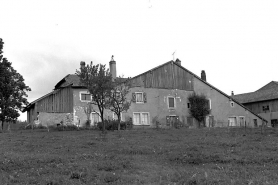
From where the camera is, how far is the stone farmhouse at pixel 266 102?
53.2 meters

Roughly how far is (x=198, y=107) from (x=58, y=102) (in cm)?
1966

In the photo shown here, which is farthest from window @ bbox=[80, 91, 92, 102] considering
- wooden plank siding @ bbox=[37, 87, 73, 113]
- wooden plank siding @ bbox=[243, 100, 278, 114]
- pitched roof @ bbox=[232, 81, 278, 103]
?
pitched roof @ bbox=[232, 81, 278, 103]

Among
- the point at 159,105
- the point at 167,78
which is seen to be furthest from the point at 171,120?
the point at 167,78

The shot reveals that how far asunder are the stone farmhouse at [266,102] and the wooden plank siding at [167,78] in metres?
14.6

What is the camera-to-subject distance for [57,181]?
10.7m

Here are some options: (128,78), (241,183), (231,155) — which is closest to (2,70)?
(128,78)

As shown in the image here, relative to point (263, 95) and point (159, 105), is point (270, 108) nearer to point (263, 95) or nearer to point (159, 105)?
point (263, 95)

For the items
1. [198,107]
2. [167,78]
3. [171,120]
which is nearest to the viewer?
[171,120]

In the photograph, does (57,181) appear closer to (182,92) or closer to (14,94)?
(182,92)

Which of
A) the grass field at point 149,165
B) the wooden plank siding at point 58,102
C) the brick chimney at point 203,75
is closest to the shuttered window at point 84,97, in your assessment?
the wooden plank siding at point 58,102

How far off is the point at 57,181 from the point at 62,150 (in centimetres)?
719

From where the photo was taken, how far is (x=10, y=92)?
48000 mm

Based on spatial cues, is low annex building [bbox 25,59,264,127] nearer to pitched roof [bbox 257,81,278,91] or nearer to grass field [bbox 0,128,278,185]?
pitched roof [bbox 257,81,278,91]

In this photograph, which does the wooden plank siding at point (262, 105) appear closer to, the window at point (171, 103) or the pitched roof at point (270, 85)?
the pitched roof at point (270, 85)
